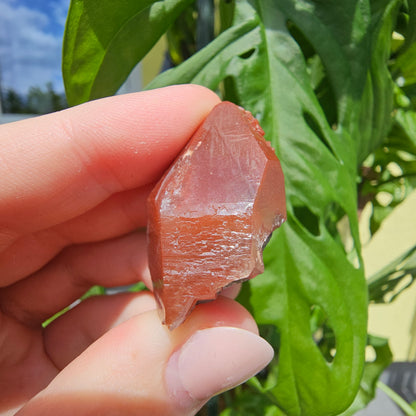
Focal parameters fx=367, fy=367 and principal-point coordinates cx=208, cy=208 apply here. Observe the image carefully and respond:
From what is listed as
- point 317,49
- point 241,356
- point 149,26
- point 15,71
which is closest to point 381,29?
point 317,49

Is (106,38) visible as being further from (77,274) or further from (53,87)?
(53,87)

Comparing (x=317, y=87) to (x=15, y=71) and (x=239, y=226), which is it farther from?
(x=15, y=71)

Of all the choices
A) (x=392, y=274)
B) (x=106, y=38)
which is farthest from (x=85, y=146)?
(x=392, y=274)

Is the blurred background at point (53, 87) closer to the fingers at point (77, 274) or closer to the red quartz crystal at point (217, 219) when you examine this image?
the fingers at point (77, 274)

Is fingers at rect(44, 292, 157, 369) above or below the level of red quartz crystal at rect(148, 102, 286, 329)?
below

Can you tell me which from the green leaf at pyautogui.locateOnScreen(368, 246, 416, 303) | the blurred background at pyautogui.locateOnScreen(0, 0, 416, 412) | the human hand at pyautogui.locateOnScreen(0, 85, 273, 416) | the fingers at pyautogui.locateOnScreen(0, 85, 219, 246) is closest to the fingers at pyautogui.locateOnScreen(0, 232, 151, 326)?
the human hand at pyautogui.locateOnScreen(0, 85, 273, 416)

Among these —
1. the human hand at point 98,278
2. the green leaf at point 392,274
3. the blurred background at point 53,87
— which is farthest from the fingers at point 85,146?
the blurred background at point 53,87

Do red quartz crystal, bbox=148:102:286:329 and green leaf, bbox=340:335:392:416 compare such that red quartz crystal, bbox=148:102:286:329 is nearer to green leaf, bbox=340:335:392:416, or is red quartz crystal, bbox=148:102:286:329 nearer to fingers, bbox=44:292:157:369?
fingers, bbox=44:292:157:369
